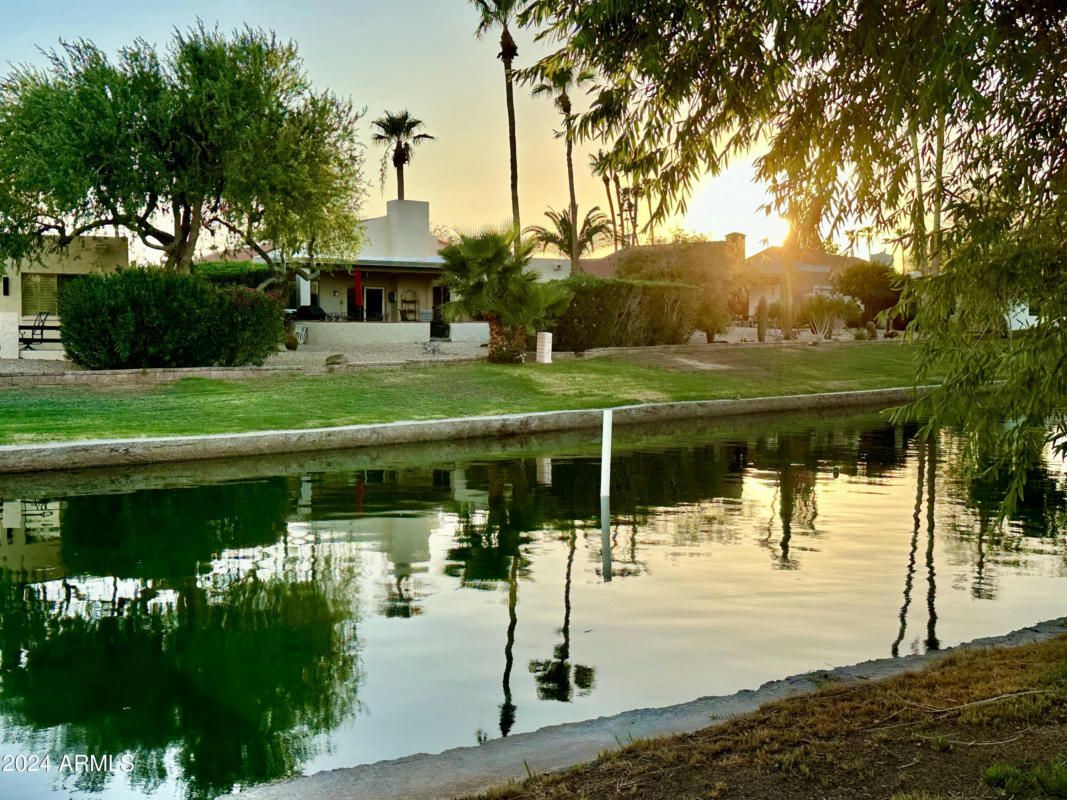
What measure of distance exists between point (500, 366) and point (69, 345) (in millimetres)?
10807

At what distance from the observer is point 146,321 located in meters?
23.4

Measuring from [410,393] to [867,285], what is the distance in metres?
36.6

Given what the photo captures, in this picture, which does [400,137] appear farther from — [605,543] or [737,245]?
[605,543]

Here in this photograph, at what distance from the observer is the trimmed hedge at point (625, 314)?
3256 centimetres

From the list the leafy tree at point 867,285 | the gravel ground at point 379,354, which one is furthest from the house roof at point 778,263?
the gravel ground at point 379,354

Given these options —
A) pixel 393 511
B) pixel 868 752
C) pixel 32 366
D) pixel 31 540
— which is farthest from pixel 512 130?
pixel 868 752

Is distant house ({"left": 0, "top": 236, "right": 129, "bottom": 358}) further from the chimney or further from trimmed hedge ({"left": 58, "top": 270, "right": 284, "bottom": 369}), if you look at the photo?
the chimney

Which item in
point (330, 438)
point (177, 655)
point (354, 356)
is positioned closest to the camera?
point (177, 655)

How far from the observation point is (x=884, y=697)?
4.84 metres

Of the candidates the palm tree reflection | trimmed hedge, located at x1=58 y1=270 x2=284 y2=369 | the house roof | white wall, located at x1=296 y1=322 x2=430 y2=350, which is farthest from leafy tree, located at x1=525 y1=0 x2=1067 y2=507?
the house roof

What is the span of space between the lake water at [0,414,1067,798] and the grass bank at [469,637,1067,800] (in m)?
1.25

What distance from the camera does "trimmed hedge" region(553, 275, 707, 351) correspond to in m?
32.6

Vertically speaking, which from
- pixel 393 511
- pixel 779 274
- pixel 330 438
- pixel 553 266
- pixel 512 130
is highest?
pixel 512 130

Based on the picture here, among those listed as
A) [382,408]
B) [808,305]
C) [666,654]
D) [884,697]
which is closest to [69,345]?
[382,408]
